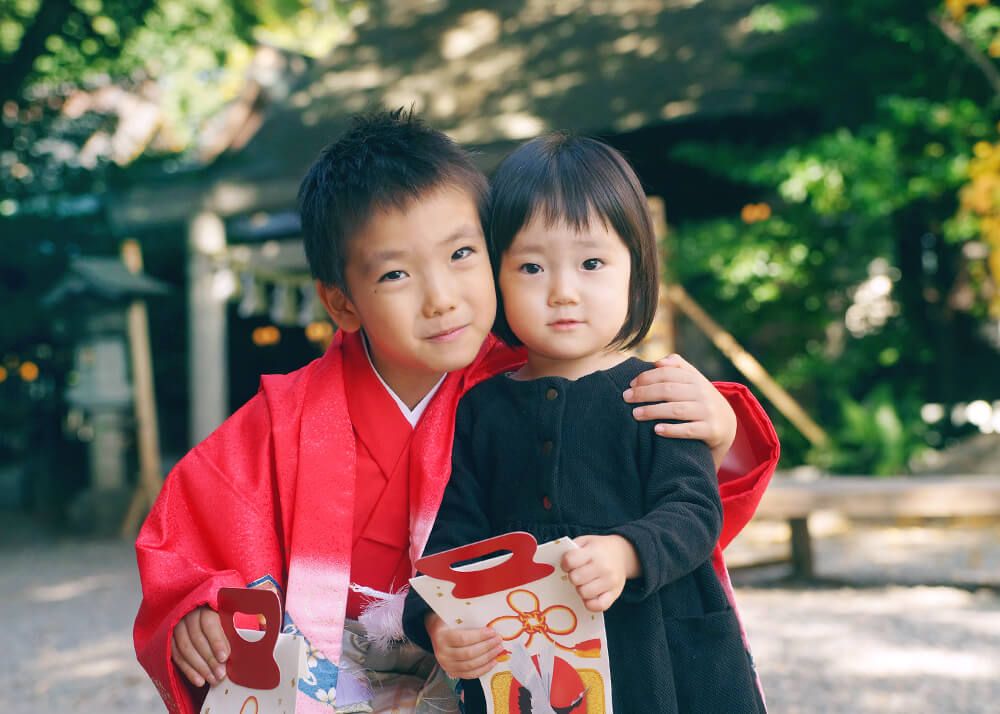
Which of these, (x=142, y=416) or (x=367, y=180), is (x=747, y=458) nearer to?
(x=367, y=180)

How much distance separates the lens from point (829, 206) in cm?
660

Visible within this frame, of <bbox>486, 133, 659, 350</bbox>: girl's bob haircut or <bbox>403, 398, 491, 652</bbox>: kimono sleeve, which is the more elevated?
<bbox>486, 133, 659, 350</bbox>: girl's bob haircut

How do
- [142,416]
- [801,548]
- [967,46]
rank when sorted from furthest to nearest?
[142,416] → [967,46] → [801,548]

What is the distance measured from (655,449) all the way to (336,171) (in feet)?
→ 2.26

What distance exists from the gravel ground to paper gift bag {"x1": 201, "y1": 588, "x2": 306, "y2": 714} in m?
2.68

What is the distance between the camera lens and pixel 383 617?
166cm

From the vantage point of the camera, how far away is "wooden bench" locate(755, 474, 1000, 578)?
5148 mm

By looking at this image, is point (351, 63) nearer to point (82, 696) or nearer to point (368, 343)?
point (82, 696)

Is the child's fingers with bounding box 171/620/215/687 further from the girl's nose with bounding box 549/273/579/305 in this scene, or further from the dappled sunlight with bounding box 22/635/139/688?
the dappled sunlight with bounding box 22/635/139/688

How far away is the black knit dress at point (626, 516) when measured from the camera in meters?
1.47

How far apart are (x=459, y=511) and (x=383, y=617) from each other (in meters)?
0.21

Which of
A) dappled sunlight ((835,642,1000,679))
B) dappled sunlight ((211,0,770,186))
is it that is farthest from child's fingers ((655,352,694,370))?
dappled sunlight ((211,0,770,186))

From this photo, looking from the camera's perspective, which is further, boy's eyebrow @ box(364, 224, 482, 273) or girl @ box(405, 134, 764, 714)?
boy's eyebrow @ box(364, 224, 482, 273)

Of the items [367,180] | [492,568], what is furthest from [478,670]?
[367,180]
